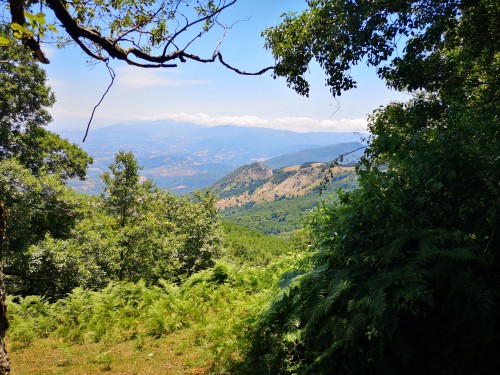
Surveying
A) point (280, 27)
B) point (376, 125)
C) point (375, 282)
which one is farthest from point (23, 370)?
point (376, 125)

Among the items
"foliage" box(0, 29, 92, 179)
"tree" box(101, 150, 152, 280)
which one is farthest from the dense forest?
"tree" box(101, 150, 152, 280)

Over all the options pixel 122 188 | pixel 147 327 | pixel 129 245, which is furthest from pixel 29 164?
pixel 147 327

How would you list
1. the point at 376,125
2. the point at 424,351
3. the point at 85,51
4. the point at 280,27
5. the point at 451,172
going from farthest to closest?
the point at 376,125
the point at 280,27
the point at 85,51
the point at 451,172
the point at 424,351

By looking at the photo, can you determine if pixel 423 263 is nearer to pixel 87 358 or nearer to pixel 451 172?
pixel 451 172

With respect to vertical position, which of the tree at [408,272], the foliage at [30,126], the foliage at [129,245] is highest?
the foliage at [30,126]

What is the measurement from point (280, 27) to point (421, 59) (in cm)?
353

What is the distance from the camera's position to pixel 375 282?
3775 mm

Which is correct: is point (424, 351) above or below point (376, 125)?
below

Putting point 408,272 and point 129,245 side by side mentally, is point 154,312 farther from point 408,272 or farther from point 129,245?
point 129,245

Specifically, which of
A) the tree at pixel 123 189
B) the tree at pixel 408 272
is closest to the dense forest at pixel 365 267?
the tree at pixel 408 272

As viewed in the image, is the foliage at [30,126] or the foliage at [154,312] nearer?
the foliage at [154,312]

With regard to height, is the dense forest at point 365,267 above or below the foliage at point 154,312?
above

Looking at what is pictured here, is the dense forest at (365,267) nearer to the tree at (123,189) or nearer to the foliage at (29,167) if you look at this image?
the foliage at (29,167)

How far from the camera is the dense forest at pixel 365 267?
349cm
